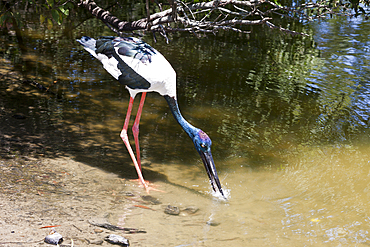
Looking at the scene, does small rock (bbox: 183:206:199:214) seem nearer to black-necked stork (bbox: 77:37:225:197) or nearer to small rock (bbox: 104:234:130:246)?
black-necked stork (bbox: 77:37:225:197)

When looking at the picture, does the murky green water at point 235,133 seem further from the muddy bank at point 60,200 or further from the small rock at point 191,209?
the muddy bank at point 60,200

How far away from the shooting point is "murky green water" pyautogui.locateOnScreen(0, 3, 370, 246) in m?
4.21

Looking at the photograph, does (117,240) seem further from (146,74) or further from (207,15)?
(207,15)

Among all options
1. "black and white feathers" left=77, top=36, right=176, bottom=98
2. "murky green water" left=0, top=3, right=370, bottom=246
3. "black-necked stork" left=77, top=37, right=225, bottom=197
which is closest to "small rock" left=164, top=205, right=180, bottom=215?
"murky green water" left=0, top=3, right=370, bottom=246

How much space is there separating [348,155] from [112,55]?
12.2 ft

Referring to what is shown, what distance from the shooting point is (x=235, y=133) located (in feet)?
20.9

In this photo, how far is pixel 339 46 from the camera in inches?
472

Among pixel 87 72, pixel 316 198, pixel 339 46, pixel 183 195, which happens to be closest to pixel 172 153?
pixel 183 195

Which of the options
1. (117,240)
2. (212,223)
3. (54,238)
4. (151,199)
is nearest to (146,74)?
(151,199)

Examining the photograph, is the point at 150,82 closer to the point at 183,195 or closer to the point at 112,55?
the point at 112,55

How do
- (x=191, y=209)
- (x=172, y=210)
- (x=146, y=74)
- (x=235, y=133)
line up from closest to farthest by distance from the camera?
1. (x=172, y=210)
2. (x=191, y=209)
3. (x=146, y=74)
4. (x=235, y=133)

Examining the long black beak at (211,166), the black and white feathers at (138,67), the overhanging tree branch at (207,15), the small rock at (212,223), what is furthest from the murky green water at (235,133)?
the overhanging tree branch at (207,15)

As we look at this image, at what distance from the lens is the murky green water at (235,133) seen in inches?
166

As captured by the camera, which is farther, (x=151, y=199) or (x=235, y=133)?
(x=235, y=133)
